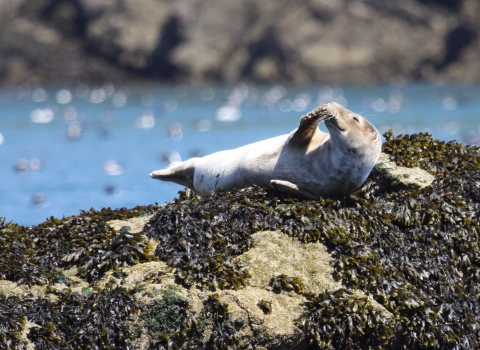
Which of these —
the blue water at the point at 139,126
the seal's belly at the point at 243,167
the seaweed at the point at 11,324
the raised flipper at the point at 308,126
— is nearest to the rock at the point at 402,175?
the raised flipper at the point at 308,126

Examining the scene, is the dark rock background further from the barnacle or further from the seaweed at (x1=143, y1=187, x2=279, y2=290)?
the barnacle

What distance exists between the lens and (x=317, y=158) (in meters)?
5.68

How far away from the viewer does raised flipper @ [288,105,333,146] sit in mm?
5383

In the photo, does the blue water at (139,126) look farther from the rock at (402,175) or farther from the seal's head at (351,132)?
the seal's head at (351,132)

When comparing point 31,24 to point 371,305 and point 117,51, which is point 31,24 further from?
point 371,305

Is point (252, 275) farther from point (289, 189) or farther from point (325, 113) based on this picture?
point (325, 113)

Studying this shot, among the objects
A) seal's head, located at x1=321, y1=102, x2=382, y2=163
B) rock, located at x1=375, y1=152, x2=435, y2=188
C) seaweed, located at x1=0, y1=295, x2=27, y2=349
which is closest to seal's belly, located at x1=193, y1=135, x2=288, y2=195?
seal's head, located at x1=321, y1=102, x2=382, y2=163

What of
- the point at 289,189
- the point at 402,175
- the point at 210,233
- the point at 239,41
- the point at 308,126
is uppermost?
the point at 239,41

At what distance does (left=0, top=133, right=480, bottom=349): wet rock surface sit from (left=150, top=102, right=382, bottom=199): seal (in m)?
0.16

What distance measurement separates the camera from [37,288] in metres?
4.66

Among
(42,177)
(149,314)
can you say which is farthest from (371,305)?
(42,177)

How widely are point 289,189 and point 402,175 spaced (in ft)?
4.00

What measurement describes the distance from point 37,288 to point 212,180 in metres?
2.14

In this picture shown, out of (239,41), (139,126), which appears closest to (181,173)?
(139,126)
